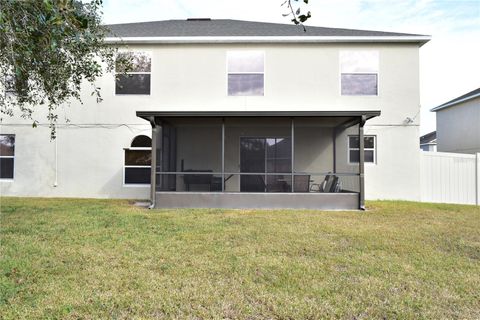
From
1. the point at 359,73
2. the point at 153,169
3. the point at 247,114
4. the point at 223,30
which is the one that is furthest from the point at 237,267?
the point at 223,30

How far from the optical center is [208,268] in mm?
4449

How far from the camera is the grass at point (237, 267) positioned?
3311mm

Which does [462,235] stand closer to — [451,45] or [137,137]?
[137,137]

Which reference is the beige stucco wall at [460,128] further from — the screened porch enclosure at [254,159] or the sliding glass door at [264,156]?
the sliding glass door at [264,156]

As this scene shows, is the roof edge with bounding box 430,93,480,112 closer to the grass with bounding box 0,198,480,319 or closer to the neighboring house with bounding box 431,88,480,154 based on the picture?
the neighboring house with bounding box 431,88,480,154

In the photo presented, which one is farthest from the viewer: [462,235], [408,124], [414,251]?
[408,124]

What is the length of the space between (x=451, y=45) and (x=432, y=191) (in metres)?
8.94

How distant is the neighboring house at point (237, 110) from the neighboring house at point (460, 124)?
5614 mm

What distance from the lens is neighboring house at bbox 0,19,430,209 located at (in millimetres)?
11617

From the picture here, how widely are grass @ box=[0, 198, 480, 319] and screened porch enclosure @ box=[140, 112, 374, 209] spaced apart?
1636 mm

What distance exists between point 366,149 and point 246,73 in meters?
5.07

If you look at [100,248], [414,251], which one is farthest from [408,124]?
[100,248]

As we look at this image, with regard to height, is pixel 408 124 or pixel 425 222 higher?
pixel 408 124

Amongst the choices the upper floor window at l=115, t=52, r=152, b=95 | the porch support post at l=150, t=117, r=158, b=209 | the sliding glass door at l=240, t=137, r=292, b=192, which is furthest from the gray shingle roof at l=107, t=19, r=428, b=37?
the porch support post at l=150, t=117, r=158, b=209
